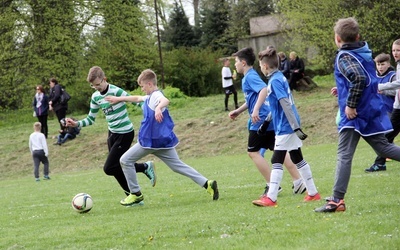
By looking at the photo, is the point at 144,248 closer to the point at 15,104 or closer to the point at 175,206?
the point at 175,206

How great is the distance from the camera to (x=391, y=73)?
12523mm

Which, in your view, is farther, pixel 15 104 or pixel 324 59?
pixel 15 104

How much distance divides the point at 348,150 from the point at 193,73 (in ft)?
113

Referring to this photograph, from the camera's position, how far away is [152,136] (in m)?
10.1

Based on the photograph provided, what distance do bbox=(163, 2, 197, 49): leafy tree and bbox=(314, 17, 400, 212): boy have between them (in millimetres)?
47720

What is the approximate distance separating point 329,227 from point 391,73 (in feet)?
20.7

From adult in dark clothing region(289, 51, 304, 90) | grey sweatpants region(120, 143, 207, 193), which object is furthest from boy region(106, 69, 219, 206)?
adult in dark clothing region(289, 51, 304, 90)

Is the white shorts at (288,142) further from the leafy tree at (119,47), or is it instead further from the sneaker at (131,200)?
the leafy tree at (119,47)

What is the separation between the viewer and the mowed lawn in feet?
21.7

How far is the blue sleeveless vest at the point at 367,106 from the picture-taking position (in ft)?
24.8

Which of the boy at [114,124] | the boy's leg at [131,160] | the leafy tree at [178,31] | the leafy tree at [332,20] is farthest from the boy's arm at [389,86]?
the leafy tree at [178,31]

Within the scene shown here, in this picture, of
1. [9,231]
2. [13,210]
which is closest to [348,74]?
[9,231]

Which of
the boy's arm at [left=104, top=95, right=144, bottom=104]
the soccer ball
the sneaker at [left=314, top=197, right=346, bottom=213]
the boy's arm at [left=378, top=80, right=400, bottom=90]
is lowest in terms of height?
the soccer ball

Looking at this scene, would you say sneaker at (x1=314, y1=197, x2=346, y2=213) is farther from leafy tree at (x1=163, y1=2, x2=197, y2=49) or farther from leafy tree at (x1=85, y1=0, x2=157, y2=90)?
leafy tree at (x1=163, y1=2, x2=197, y2=49)
